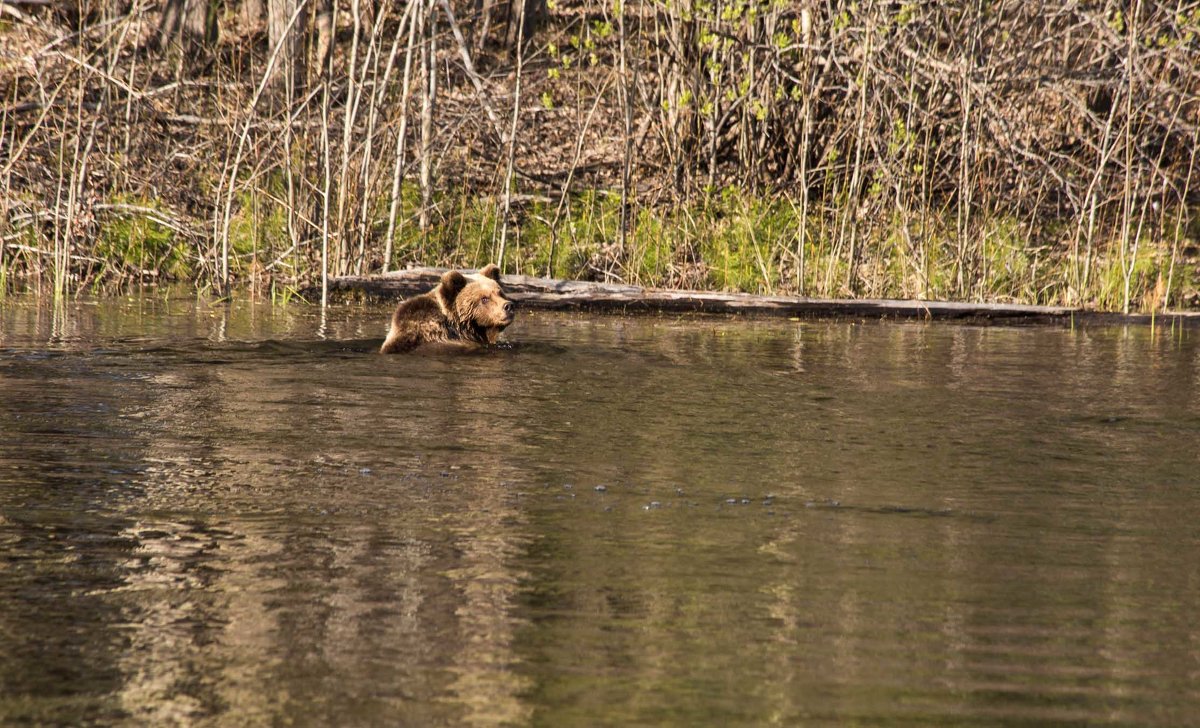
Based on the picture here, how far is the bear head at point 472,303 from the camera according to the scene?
474 inches

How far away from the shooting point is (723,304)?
15922 mm

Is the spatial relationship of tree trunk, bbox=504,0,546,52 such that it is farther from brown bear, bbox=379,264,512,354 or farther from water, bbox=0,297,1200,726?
water, bbox=0,297,1200,726

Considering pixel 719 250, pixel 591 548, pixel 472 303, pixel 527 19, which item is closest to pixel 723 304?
pixel 719 250

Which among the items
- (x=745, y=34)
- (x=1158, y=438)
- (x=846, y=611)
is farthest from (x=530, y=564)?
(x=745, y=34)

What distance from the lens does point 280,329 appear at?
43.5ft

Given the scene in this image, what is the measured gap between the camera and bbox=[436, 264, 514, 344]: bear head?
12047 millimetres

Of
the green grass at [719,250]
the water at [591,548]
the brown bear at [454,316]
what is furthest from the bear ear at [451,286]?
the green grass at [719,250]

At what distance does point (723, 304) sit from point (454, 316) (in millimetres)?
4461

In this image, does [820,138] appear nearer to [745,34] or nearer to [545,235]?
[745,34]

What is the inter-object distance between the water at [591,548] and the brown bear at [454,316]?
128 centimetres

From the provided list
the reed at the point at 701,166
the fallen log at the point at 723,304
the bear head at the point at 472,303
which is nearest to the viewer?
the bear head at the point at 472,303

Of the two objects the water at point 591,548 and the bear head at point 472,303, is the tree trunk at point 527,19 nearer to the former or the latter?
the bear head at point 472,303

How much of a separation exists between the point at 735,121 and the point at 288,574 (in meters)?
15.2

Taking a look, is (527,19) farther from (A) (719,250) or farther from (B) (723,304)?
(B) (723,304)
